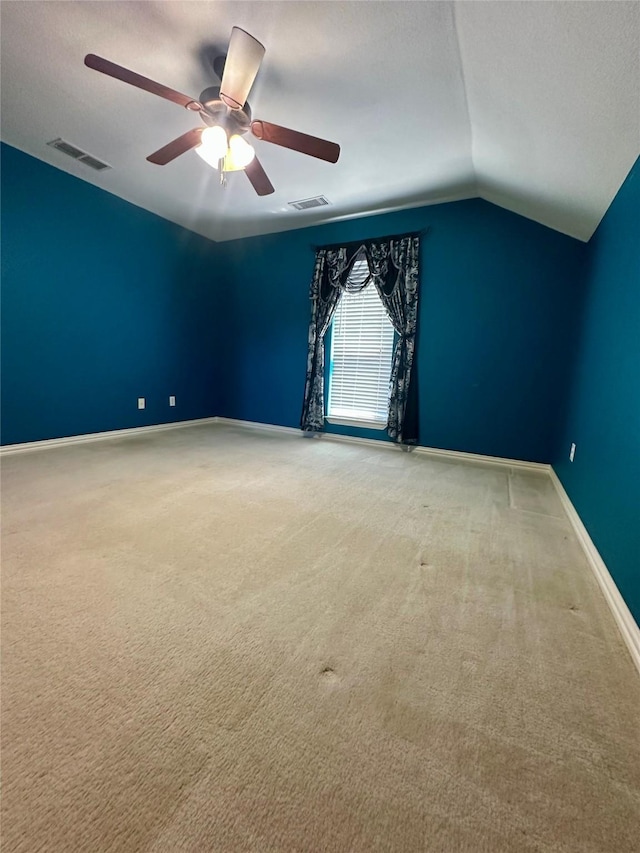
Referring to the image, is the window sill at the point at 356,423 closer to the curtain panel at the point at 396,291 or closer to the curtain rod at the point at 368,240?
the curtain panel at the point at 396,291

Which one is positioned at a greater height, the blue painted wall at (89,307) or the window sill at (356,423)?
the blue painted wall at (89,307)

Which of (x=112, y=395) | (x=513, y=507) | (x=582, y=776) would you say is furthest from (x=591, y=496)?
(x=112, y=395)

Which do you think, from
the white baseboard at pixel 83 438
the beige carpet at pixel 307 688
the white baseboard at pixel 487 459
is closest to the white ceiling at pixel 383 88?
the white baseboard at pixel 487 459

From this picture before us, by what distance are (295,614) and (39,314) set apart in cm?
365

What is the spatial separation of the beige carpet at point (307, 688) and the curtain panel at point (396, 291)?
189 cm

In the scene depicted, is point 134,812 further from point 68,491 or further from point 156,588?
point 68,491

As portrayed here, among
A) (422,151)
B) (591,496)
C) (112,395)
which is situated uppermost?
(422,151)

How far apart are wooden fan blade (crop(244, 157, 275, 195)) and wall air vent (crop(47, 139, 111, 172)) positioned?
1.73m

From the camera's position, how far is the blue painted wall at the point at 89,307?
3104 mm

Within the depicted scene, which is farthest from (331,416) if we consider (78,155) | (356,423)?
(78,155)

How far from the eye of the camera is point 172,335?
457 centimetres

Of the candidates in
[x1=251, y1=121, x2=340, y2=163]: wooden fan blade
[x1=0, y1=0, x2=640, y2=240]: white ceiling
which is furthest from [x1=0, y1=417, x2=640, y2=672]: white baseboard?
[x1=251, y1=121, x2=340, y2=163]: wooden fan blade

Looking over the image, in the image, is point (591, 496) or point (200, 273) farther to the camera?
point (200, 273)

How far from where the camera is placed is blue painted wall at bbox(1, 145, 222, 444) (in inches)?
122
